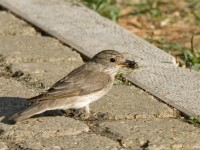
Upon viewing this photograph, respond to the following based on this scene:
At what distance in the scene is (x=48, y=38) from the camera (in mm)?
9625

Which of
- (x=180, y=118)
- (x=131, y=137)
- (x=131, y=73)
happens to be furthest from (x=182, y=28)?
(x=131, y=137)

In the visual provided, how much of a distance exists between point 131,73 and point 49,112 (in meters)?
1.28

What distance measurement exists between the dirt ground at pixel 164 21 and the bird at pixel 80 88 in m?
2.12

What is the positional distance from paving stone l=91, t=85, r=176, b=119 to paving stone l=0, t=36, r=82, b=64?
1.04m

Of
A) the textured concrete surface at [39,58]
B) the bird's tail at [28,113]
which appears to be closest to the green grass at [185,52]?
the textured concrete surface at [39,58]

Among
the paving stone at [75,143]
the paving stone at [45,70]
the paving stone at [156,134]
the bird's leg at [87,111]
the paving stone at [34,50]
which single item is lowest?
the paving stone at [75,143]

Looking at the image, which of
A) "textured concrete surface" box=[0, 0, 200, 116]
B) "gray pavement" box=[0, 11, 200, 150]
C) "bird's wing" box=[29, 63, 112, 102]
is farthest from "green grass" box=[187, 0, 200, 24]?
"bird's wing" box=[29, 63, 112, 102]

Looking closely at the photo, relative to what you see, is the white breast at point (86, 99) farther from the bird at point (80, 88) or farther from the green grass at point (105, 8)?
the green grass at point (105, 8)

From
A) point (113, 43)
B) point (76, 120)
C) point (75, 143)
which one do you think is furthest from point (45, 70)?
point (75, 143)

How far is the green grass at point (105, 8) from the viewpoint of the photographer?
1082cm

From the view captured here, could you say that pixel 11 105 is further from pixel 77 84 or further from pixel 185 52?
pixel 185 52

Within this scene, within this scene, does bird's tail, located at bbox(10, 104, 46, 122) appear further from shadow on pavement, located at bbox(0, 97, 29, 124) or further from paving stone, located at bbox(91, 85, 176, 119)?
paving stone, located at bbox(91, 85, 176, 119)

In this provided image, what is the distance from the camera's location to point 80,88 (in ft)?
23.9

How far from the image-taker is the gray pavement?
261 inches
